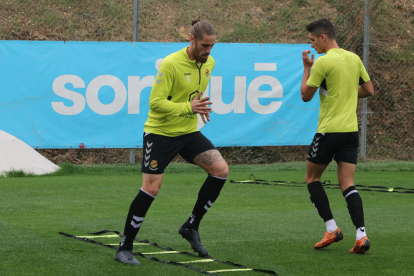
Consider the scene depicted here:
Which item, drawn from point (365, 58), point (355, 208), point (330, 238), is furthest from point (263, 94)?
point (330, 238)

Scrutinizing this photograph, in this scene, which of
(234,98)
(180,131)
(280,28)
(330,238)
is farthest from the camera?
(280,28)

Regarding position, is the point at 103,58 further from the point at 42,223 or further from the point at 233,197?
the point at 42,223

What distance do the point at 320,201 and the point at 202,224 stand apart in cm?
158

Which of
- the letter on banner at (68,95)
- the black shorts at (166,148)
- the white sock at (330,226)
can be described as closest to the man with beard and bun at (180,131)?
the black shorts at (166,148)

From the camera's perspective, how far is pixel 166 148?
616 cm

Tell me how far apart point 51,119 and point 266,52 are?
14.3ft

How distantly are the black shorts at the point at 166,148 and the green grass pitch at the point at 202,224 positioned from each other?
0.79 m

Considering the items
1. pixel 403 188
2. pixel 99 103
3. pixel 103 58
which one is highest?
pixel 103 58

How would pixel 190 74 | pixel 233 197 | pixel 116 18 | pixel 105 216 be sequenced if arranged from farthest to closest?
pixel 116 18
pixel 233 197
pixel 105 216
pixel 190 74

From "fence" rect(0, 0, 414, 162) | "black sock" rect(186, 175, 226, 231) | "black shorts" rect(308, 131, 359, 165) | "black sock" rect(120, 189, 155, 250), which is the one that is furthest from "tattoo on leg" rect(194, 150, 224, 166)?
"fence" rect(0, 0, 414, 162)

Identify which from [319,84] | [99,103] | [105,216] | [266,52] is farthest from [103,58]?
[319,84]

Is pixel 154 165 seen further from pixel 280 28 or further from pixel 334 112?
pixel 280 28

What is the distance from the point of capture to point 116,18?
707 inches

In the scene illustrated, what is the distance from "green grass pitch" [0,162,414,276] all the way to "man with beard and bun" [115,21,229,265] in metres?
0.32
